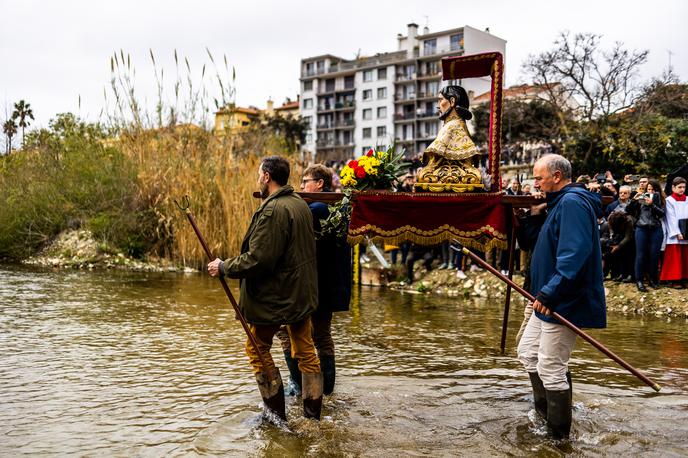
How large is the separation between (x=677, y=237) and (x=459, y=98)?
7243mm

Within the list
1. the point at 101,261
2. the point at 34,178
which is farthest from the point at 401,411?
the point at 34,178

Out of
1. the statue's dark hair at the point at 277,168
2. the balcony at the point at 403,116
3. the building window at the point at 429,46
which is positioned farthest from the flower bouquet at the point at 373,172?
the balcony at the point at 403,116

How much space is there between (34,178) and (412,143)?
185 ft

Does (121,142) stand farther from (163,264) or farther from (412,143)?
(412,143)

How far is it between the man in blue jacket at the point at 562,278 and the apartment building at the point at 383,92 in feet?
210

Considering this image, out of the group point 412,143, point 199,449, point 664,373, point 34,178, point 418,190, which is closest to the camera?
point 199,449

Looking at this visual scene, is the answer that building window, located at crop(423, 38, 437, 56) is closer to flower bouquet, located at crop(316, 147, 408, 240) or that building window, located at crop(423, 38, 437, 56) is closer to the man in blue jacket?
flower bouquet, located at crop(316, 147, 408, 240)

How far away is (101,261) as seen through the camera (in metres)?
18.3

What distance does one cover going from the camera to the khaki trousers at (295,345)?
17.8 ft

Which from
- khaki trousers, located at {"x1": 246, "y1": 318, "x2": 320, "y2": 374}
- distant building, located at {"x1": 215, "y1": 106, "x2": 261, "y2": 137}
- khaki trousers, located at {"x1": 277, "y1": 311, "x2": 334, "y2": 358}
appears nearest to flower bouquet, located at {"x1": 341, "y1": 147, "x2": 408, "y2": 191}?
khaki trousers, located at {"x1": 277, "y1": 311, "x2": 334, "y2": 358}

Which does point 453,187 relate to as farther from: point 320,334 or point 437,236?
point 320,334

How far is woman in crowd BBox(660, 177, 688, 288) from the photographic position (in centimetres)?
1194

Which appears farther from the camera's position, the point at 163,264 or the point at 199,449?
the point at 163,264

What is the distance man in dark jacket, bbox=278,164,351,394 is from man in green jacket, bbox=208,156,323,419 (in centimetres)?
54
